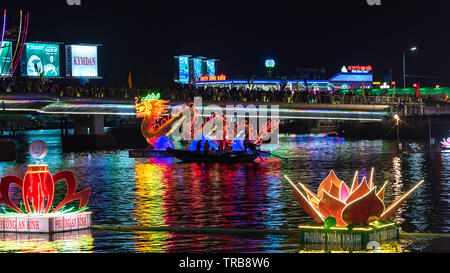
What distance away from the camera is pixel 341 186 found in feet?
58.6

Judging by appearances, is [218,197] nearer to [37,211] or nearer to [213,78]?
[37,211]

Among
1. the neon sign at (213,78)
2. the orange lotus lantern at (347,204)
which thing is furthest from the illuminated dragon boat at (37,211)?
the neon sign at (213,78)

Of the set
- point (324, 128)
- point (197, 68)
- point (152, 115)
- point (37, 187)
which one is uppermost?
point (197, 68)

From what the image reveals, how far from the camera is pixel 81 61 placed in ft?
363

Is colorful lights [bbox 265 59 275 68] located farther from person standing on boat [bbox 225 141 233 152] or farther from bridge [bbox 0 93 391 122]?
person standing on boat [bbox 225 141 233 152]

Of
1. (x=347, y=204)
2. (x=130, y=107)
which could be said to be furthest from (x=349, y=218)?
(x=130, y=107)

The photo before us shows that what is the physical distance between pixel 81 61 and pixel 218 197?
81.0 metres

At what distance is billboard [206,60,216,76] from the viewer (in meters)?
171

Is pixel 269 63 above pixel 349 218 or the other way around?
above

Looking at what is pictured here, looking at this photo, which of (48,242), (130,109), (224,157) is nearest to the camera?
(48,242)

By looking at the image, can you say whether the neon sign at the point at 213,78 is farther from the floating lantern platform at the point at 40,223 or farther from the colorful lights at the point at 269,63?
the floating lantern platform at the point at 40,223

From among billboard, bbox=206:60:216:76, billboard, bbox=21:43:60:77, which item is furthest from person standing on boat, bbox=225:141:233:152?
billboard, bbox=206:60:216:76
